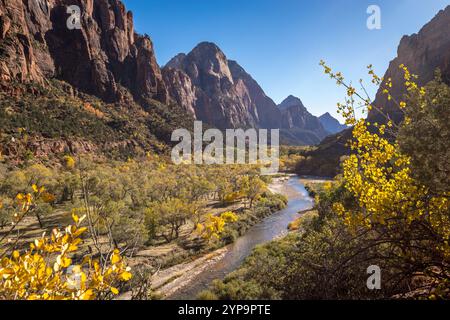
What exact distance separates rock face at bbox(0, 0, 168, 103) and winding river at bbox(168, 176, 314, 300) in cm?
7991

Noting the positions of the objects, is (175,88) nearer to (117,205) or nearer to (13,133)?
(13,133)

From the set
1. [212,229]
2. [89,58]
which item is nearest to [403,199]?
[212,229]

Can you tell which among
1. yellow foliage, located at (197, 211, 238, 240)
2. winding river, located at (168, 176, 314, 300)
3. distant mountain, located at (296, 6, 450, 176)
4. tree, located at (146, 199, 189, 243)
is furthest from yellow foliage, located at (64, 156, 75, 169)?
distant mountain, located at (296, 6, 450, 176)

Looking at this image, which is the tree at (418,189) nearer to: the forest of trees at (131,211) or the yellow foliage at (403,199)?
the yellow foliage at (403,199)

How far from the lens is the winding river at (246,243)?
21.9 m

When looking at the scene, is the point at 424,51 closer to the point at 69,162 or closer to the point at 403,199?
the point at 69,162

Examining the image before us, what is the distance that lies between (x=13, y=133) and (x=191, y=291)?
205 feet

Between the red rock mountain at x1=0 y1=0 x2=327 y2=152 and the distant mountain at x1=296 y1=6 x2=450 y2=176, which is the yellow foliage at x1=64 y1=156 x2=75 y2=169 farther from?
the distant mountain at x1=296 y1=6 x2=450 y2=176

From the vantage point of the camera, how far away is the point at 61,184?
139ft

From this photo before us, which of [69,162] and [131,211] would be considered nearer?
[131,211]

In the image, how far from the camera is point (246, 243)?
1251 inches

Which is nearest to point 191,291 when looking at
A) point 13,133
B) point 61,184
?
point 61,184

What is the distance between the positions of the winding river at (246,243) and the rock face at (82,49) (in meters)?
79.9

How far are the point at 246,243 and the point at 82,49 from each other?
13180 centimetres
